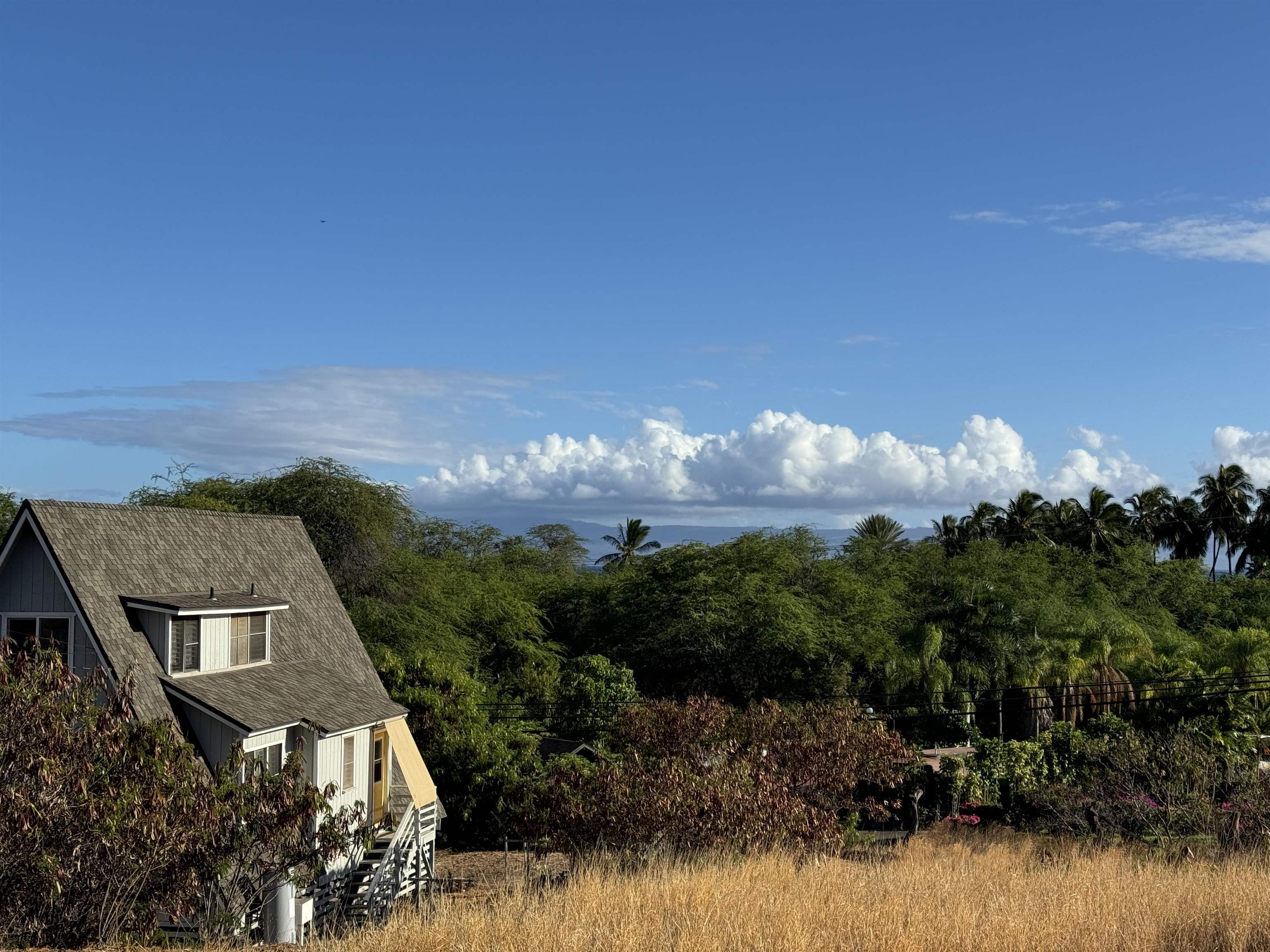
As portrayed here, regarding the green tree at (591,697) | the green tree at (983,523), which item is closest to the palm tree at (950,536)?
the green tree at (983,523)

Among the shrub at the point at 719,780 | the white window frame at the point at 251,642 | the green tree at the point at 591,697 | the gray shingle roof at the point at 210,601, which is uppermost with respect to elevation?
the gray shingle roof at the point at 210,601

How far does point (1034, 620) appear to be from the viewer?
46250 mm

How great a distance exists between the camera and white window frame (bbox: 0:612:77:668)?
20.5m

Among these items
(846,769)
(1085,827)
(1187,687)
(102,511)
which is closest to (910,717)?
(1187,687)

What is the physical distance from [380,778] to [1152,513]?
7802 centimetres

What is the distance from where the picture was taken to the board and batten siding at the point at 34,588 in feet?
67.2

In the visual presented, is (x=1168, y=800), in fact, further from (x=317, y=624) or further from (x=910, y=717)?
(x=910, y=717)

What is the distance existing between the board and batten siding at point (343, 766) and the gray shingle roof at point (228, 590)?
2.41 feet

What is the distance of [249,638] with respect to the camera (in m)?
23.3

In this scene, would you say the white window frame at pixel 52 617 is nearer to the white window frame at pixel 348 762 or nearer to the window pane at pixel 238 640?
the window pane at pixel 238 640

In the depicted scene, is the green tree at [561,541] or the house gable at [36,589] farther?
the green tree at [561,541]

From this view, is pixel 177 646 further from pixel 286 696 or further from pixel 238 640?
pixel 286 696

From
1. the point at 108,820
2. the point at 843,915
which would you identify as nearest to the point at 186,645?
the point at 108,820

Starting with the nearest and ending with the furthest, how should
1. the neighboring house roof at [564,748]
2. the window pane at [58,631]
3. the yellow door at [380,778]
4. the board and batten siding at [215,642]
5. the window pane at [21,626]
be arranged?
1. the window pane at [58,631]
2. the window pane at [21,626]
3. the board and batten siding at [215,642]
4. the yellow door at [380,778]
5. the neighboring house roof at [564,748]
